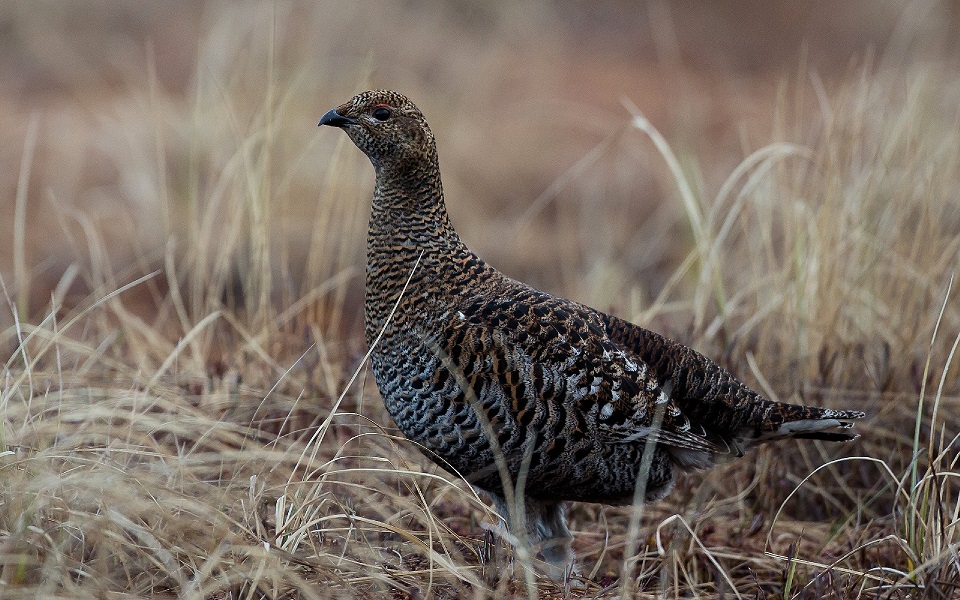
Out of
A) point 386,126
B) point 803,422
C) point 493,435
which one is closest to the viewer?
point 493,435

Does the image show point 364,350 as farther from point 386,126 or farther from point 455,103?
point 455,103

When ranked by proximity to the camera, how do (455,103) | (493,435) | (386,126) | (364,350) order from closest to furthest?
1. (493,435)
2. (386,126)
3. (364,350)
4. (455,103)

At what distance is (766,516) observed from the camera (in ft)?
13.3

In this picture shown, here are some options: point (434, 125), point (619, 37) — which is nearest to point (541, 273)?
point (434, 125)

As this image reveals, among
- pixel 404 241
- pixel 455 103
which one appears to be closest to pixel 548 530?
pixel 404 241

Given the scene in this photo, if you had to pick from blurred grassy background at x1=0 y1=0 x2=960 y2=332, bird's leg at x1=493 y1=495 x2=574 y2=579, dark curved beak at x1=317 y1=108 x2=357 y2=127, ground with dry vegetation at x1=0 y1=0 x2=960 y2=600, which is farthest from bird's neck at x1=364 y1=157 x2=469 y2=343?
blurred grassy background at x1=0 y1=0 x2=960 y2=332

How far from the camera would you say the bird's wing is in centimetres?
316

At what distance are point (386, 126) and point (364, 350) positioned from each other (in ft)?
4.83

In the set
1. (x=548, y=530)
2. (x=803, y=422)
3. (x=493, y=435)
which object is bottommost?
(x=548, y=530)

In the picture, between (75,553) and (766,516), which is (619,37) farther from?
(75,553)

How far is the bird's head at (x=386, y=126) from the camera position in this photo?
341 cm

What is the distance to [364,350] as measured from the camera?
15.2 feet

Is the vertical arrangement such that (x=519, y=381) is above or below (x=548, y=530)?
above

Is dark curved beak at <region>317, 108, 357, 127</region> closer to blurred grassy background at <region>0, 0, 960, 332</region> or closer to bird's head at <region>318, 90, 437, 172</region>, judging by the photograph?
bird's head at <region>318, 90, 437, 172</region>
